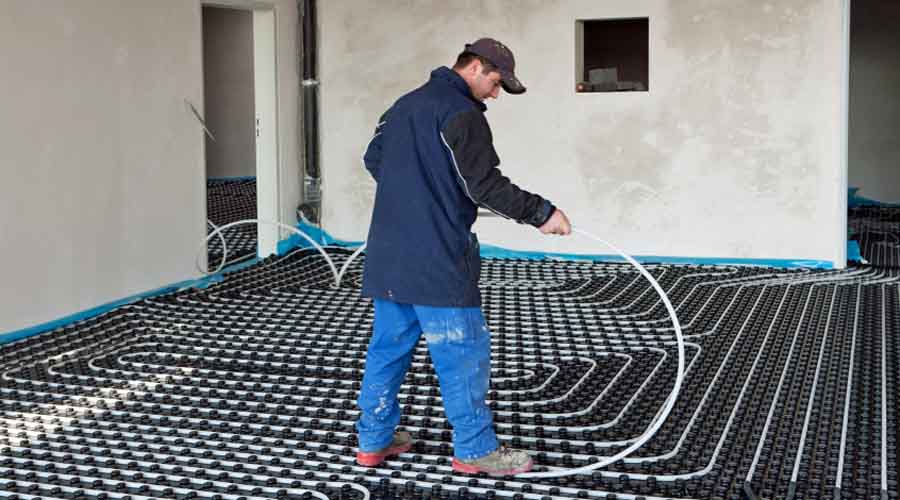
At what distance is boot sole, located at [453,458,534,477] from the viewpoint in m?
4.10

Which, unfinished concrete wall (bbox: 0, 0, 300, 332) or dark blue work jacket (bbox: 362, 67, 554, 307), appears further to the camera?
unfinished concrete wall (bbox: 0, 0, 300, 332)

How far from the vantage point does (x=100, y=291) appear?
7.05 m

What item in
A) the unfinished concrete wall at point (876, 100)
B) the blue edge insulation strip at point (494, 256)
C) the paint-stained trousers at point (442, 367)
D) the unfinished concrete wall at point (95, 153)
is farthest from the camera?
the unfinished concrete wall at point (876, 100)

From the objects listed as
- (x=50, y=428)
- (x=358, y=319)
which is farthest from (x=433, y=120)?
(x=358, y=319)

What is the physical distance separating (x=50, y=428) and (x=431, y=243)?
1.93 m

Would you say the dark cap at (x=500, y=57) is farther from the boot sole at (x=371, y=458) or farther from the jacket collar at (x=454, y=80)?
the boot sole at (x=371, y=458)

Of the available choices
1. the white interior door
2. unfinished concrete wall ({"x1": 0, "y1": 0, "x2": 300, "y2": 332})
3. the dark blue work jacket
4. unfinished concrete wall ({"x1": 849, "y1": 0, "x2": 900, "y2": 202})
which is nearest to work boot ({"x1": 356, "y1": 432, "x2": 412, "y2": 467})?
the dark blue work jacket

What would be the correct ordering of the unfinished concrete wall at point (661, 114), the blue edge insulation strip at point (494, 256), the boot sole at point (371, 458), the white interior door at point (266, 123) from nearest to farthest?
the boot sole at point (371, 458) < the blue edge insulation strip at point (494, 256) < the unfinished concrete wall at point (661, 114) < the white interior door at point (266, 123)

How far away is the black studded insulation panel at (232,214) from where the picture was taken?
9.23m

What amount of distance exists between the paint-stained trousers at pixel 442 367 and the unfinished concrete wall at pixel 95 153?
9.75 ft

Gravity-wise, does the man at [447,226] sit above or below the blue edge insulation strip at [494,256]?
above

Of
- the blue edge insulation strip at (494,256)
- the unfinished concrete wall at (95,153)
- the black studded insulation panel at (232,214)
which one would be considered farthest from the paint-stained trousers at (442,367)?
the black studded insulation panel at (232,214)

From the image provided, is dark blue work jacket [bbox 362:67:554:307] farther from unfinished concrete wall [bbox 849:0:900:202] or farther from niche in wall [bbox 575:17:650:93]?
unfinished concrete wall [bbox 849:0:900:202]

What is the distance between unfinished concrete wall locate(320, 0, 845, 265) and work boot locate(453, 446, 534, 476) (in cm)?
501
